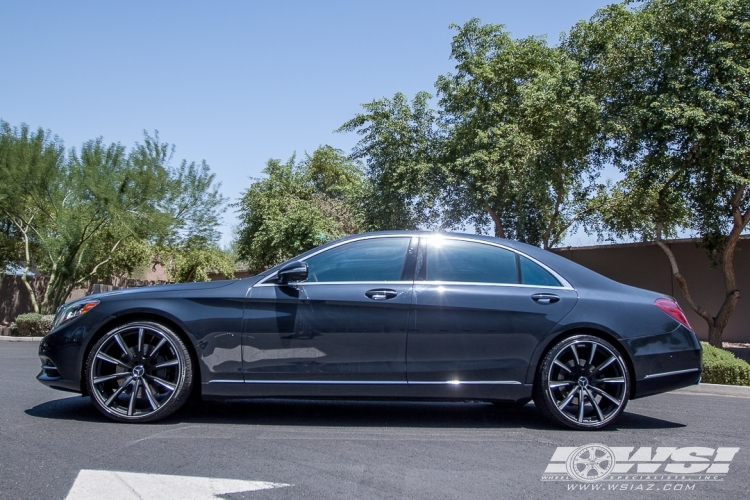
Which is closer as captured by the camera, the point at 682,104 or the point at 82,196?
the point at 682,104

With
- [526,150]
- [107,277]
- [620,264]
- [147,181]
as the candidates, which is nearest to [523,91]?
[526,150]

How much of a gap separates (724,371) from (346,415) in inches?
219

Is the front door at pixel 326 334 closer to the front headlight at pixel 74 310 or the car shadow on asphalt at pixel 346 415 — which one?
the car shadow on asphalt at pixel 346 415

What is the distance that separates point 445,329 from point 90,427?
2.64 m

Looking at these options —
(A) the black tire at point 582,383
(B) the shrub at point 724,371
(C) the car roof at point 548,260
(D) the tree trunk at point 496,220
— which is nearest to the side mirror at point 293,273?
(C) the car roof at point 548,260

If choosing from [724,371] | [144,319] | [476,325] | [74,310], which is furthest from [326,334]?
[724,371]

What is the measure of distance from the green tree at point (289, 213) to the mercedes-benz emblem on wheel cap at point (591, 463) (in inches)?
→ 729

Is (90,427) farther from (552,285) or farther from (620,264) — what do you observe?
(620,264)

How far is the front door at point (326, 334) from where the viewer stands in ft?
16.8

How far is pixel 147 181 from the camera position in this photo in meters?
23.4

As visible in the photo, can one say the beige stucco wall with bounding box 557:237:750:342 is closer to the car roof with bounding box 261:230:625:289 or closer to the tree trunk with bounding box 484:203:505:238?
the tree trunk with bounding box 484:203:505:238

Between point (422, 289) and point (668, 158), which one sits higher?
point (668, 158)

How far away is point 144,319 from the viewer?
5.23 metres

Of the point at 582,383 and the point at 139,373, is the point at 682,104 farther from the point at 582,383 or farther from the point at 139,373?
the point at 139,373
